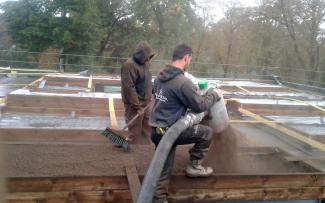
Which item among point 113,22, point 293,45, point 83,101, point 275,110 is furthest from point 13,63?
point 293,45

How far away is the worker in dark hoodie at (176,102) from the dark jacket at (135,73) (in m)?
1.26

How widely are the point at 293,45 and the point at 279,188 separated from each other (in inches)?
744

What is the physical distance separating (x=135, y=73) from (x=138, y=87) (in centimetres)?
25

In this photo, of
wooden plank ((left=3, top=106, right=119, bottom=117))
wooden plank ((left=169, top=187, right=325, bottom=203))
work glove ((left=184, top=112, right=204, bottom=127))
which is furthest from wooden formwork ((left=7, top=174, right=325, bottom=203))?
wooden plank ((left=3, top=106, right=119, bottom=117))

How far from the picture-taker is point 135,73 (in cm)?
453

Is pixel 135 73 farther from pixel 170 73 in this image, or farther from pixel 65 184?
pixel 65 184

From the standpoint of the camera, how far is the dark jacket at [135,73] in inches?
177

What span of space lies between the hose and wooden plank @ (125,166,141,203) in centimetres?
38

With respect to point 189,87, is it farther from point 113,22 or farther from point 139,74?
point 113,22

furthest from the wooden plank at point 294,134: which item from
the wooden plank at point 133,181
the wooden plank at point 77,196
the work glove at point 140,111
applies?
the wooden plank at point 77,196

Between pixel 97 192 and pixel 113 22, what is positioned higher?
pixel 113 22

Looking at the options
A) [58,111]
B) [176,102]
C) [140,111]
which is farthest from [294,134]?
[58,111]

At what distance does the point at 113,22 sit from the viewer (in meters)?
21.9

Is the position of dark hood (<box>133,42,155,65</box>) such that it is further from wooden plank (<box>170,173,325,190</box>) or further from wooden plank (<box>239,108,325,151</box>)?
wooden plank (<box>239,108,325,151</box>)
